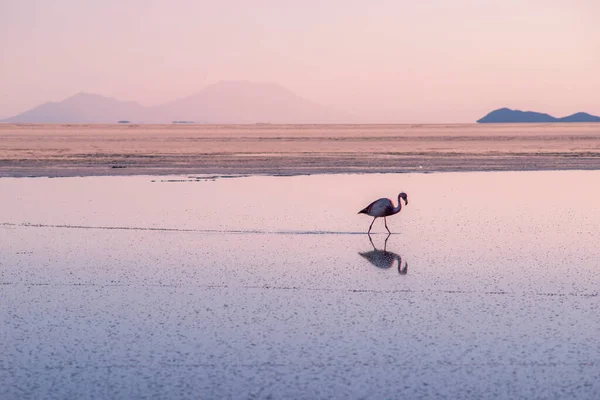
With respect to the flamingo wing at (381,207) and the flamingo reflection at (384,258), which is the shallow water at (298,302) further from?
the flamingo wing at (381,207)

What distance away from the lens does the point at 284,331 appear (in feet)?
21.6

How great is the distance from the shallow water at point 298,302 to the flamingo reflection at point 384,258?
0.06m

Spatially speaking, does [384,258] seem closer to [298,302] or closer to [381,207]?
[381,207]

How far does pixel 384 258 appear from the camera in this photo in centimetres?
1016

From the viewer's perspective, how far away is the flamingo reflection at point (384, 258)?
9.53m

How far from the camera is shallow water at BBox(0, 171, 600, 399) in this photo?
17.9ft

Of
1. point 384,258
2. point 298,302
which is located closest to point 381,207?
point 384,258

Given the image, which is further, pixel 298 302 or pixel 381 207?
pixel 381 207

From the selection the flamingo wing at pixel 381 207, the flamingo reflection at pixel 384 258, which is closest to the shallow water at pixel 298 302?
the flamingo reflection at pixel 384 258

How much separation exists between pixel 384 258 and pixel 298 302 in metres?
2.79

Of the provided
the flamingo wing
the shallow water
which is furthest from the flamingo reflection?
the flamingo wing

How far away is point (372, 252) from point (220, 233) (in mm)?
2632

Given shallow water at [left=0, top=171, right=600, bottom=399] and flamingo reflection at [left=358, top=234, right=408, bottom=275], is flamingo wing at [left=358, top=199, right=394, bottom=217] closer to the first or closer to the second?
shallow water at [left=0, top=171, right=600, bottom=399]

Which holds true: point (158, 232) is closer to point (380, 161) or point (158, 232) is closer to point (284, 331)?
point (284, 331)
